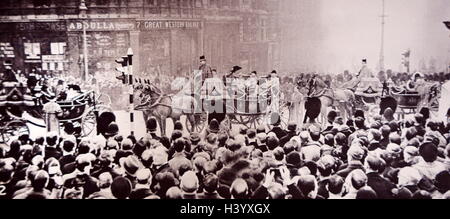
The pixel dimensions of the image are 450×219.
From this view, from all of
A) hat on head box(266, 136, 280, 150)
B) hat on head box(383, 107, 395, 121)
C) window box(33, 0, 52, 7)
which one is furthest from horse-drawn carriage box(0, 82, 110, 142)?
hat on head box(383, 107, 395, 121)

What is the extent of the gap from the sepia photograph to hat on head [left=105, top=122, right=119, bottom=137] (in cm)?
2

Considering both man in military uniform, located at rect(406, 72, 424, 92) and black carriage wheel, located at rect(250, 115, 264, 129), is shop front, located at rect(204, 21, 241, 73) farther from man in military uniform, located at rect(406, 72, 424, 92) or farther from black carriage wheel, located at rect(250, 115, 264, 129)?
man in military uniform, located at rect(406, 72, 424, 92)

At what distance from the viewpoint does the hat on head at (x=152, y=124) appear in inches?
197

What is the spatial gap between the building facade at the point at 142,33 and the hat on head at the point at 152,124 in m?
0.44

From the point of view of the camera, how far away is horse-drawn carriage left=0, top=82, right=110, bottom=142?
16.0ft

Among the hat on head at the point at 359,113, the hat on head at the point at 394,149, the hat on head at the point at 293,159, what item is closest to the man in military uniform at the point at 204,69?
the hat on head at the point at 293,159

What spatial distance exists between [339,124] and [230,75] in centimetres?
117

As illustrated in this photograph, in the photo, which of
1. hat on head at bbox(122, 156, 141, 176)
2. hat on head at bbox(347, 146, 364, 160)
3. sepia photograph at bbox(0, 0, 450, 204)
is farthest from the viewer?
hat on head at bbox(347, 146, 364, 160)

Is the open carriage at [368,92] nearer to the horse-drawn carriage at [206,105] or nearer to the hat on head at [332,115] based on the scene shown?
the hat on head at [332,115]

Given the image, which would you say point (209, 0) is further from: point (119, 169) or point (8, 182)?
point (8, 182)

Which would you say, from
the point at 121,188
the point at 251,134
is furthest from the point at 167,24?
the point at 121,188

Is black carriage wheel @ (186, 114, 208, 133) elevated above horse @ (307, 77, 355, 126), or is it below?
below

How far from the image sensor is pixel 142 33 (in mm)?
5027
